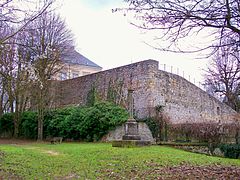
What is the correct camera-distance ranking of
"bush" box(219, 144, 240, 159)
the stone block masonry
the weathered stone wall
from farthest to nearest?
the weathered stone wall
the stone block masonry
"bush" box(219, 144, 240, 159)

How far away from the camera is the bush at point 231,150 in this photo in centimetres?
1445

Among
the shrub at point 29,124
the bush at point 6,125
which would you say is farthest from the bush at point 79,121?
the bush at point 6,125

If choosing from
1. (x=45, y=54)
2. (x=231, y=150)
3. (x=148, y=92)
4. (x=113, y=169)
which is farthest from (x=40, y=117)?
(x=113, y=169)

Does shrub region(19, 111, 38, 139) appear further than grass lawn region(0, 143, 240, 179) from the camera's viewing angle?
Yes

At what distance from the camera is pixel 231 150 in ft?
48.3

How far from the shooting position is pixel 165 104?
21859 mm

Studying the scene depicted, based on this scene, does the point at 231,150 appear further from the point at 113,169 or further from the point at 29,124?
the point at 29,124

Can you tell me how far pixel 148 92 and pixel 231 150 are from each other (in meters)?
7.71

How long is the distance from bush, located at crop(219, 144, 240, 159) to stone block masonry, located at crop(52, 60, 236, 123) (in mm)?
5882

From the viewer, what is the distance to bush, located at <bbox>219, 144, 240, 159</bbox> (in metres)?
14.4

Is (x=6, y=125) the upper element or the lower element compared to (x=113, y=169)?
upper

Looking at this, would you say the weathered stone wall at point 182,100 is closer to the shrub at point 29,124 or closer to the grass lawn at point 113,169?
the shrub at point 29,124

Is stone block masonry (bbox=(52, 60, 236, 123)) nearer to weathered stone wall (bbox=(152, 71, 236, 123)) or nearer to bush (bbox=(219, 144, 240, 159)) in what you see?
weathered stone wall (bbox=(152, 71, 236, 123))

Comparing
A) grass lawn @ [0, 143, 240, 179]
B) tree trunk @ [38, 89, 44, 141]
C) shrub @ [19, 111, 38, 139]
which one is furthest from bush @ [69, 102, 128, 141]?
grass lawn @ [0, 143, 240, 179]
